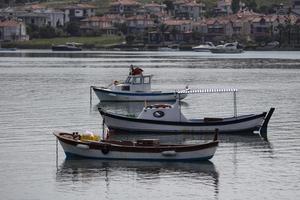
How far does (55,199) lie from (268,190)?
757 cm

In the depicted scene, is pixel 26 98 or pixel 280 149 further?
pixel 26 98

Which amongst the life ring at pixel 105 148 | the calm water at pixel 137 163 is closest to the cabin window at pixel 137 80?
the calm water at pixel 137 163

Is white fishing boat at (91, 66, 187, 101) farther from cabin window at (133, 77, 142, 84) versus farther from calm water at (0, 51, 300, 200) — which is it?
calm water at (0, 51, 300, 200)

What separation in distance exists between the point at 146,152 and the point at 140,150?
272 mm

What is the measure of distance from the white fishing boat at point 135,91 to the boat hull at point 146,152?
23.3 m

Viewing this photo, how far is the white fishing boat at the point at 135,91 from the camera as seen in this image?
60.2 m

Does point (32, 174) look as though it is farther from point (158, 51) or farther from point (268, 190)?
point (158, 51)

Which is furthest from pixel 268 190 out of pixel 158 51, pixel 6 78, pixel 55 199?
pixel 158 51

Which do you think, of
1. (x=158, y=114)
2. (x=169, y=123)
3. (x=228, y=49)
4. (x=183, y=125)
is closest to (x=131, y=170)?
(x=169, y=123)

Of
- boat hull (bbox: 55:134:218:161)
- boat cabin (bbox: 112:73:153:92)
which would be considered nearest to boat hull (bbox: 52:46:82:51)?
boat cabin (bbox: 112:73:153:92)

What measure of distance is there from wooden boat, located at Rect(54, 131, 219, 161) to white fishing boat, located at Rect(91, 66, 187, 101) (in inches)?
914

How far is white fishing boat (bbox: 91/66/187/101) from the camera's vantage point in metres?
60.2

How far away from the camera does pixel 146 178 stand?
33531 millimetres

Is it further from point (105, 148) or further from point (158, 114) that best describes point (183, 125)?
point (105, 148)
